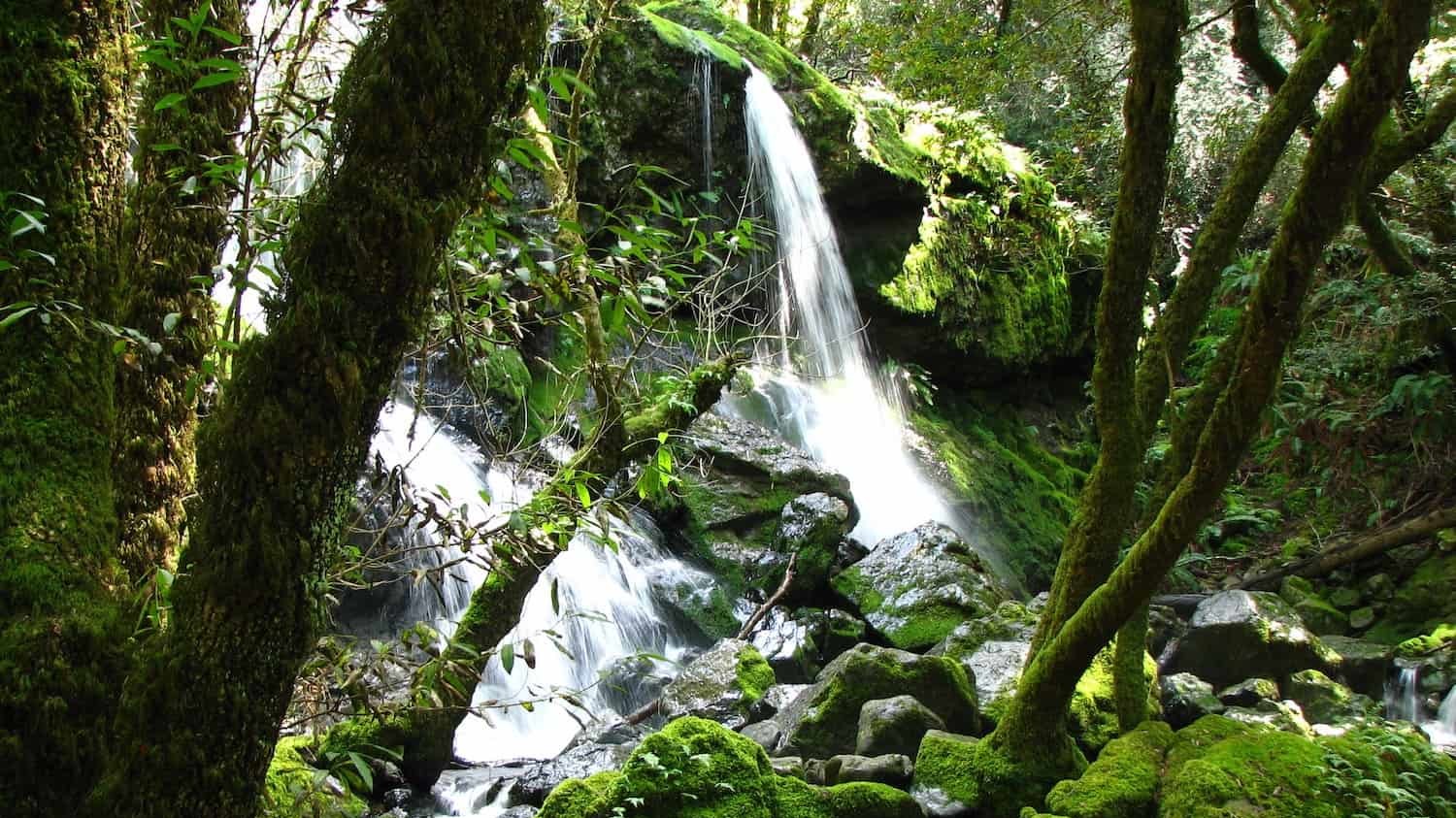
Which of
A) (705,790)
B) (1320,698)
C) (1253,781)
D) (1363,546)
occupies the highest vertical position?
(1253,781)

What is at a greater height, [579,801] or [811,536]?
[579,801]

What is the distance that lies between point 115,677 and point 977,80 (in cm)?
676

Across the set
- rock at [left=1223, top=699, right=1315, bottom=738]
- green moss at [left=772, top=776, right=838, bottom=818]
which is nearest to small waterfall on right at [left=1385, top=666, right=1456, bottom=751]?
rock at [left=1223, top=699, right=1315, bottom=738]

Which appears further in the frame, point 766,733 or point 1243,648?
point 1243,648

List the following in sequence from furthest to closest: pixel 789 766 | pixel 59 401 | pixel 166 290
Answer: pixel 789 766 → pixel 166 290 → pixel 59 401

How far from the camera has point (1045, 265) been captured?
14.3m

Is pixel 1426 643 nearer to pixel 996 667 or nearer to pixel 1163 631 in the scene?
pixel 1163 631

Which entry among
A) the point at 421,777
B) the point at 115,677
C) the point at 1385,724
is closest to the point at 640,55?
the point at 421,777

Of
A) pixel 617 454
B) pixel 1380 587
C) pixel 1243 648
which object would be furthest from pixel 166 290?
pixel 1380 587

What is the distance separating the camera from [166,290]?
8.12ft

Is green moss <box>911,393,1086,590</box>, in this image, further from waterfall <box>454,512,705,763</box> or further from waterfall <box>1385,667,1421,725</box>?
waterfall <box>454,512,705,763</box>

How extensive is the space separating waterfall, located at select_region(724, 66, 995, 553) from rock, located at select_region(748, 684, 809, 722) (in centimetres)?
499

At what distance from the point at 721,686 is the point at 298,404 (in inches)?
190

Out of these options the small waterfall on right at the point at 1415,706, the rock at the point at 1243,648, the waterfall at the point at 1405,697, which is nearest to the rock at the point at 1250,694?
the rock at the point at 1243,648
